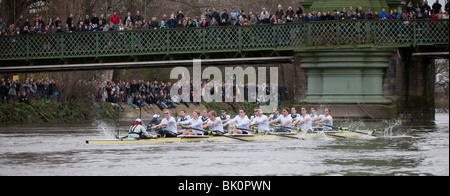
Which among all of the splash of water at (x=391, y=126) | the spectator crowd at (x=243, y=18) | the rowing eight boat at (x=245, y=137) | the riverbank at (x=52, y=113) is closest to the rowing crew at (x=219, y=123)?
the rowing eight boat at (x=245, y=137)

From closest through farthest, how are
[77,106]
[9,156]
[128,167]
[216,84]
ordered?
[128,167]
[9,156]
[77,106]
[216,84]

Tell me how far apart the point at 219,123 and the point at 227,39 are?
973cm

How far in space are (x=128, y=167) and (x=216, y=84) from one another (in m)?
32.8

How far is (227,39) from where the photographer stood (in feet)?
135

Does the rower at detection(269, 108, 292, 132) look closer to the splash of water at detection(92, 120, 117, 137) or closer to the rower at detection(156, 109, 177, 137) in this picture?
the rower at detection(156, 109, 177, 137)

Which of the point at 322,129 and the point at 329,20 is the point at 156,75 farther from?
the point at 322,129

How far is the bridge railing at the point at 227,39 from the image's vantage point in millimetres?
39625

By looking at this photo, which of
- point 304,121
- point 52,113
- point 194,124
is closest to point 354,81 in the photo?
point 304,121

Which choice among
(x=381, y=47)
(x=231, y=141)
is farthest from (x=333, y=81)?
(x=231, y=141)

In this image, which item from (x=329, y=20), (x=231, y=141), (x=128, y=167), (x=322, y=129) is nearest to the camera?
(x=128, y=167)

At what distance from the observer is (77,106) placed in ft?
166

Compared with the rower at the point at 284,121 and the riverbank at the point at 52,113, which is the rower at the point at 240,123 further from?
the riverbank at the point at 52,113

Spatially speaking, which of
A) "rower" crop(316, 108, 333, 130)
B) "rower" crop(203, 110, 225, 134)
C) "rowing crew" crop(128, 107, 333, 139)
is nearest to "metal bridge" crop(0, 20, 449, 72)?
"rower" crop(316, 108, 333, 130)

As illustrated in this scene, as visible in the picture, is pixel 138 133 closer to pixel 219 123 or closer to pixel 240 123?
pixel 219 123
